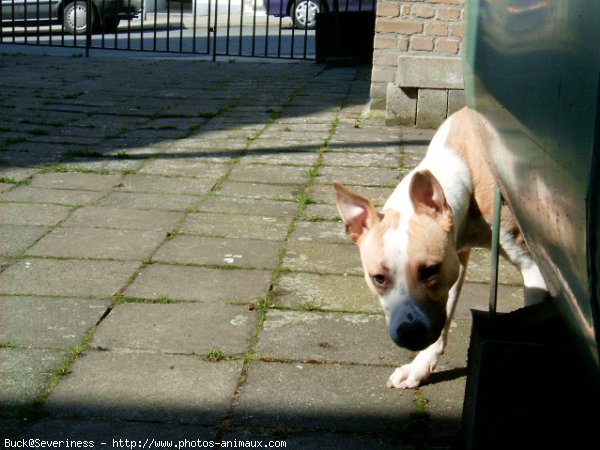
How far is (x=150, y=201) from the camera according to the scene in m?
5.78

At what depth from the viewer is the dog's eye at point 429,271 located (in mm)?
2869

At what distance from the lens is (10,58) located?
13.9 metres

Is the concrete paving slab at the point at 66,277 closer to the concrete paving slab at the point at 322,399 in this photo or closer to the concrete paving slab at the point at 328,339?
the concrete paving slab at the point at 328,339

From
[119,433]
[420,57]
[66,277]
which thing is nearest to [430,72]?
[420,57]

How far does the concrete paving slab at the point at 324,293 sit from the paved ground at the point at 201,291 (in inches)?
0.5

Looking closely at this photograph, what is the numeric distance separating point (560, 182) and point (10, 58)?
45.1ft

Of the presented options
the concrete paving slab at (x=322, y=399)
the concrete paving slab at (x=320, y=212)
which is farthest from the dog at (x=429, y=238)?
the concrete paving slab at (x=320, y=212)

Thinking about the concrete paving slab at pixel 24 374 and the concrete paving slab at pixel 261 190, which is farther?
the concrete paving slab at pixel 261 190

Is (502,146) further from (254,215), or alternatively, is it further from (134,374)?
(254,215)

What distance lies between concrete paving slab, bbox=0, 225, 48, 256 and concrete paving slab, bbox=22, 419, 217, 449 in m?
1.93

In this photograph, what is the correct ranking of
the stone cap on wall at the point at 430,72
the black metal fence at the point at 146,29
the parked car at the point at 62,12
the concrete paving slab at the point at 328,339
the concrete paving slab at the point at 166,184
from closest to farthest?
the concrete paving slab at the point at 328,339 → the concrete paving slab at the point at 166,184 → the stone cap on wall at the point at 430,72 → the black metal fence at the point at 146,29 → the parked car at the point at 62,12

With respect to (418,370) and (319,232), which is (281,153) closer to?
(319,232)

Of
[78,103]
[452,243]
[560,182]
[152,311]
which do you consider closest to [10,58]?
[78,103]

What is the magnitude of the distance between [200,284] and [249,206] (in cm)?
152
